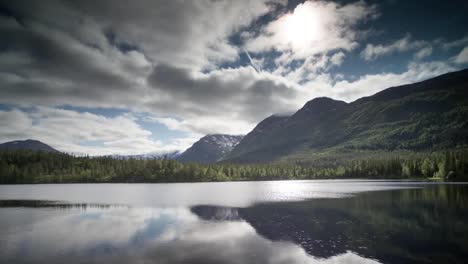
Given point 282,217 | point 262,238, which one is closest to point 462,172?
point 282,217

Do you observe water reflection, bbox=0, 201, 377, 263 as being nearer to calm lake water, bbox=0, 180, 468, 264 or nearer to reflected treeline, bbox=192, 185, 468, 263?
calm lake water, bbox=0, 180, 468, 264

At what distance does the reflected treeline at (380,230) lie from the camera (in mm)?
31766

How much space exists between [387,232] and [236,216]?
3002 centimetres

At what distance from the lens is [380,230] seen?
4281cm

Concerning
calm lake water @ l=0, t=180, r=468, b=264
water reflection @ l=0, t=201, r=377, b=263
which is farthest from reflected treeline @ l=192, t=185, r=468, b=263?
water reflection @ l=0, t=201, r=377, b=263

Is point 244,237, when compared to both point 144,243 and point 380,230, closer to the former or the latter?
point 144,243

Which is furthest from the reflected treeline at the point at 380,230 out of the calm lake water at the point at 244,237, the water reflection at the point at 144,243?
the water reflection at the point at 144,243

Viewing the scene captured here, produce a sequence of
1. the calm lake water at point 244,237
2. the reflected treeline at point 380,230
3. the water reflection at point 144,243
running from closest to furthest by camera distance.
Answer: the water reflection at point 144,243
the calm lake water at point 244,237
the reflected treeline at point 380,230

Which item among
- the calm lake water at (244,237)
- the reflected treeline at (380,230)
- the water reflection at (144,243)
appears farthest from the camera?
the reflected treeline at (380,230)

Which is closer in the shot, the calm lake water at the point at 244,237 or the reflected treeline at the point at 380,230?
the calm lake water at the point at 244,237

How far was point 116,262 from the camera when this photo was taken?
2945 cm

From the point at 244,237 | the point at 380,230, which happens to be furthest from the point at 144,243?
the point at 380,230

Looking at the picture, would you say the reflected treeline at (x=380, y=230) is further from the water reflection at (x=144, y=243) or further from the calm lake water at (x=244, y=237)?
the water reflection at (x=144, y=243)

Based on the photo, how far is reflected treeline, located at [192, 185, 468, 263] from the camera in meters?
31.8
